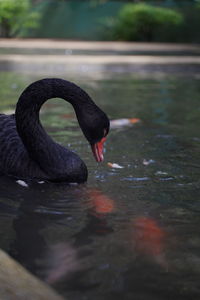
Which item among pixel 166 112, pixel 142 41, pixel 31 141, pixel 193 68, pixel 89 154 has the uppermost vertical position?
pixel 31 141

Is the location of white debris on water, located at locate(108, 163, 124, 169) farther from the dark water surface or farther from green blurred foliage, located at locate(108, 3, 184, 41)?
green blurred foliage, located at locate(108, 3, 184, 41)

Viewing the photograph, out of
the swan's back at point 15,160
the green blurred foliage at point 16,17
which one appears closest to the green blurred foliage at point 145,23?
the green blurred foliage at point 16,17

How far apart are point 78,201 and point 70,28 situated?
905 inches

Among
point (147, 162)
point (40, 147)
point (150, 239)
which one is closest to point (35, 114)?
point (40, 147)

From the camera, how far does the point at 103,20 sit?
81.6ft

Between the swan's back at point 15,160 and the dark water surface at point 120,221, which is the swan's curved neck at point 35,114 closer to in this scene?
the swan's back at point 15,160

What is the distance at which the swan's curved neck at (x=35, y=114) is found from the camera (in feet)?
12.0

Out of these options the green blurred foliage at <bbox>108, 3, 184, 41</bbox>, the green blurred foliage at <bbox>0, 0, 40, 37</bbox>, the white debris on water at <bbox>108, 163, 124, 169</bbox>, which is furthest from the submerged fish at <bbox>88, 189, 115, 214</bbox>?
the green blurred foliage at <bbox>0, 0, 40, 37</bbox>

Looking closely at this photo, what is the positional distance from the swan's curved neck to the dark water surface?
0.71ft

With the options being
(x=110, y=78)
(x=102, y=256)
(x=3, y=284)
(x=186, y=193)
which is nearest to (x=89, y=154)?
(x=186, y=193)

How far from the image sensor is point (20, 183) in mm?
3744

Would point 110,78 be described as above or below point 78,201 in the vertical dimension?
below

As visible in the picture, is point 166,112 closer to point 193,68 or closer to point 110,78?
point 110,78

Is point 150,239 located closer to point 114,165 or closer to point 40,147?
point 40,147
